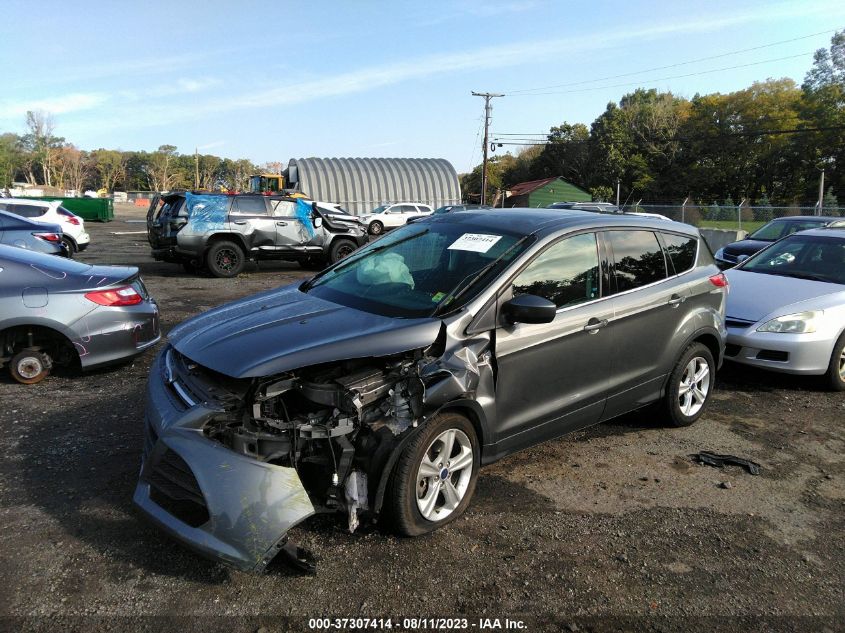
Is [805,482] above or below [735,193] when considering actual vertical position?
below

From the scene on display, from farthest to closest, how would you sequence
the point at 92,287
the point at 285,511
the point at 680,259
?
the point at 92,287
the point at 680,259
the point at 285,511

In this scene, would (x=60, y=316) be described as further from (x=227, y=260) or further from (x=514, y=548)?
(x=227, y=260)

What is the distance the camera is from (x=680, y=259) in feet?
16.3

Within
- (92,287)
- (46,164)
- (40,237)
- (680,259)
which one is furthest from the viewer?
(46,164)

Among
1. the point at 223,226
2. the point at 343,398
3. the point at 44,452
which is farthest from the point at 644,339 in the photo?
the point at 223,226

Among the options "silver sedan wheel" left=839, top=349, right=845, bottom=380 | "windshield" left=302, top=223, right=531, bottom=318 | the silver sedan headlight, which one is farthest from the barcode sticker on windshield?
"silver sedan wheel" left=839, top=349, right=845, bottom=380

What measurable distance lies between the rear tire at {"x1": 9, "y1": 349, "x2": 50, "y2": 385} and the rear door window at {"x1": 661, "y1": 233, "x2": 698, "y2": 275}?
18.2ft

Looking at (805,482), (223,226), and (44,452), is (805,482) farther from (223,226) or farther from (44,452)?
(223,226)

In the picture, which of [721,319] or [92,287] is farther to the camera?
[92,287]

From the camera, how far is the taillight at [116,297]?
5.63 meters

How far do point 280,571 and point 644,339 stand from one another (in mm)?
2909

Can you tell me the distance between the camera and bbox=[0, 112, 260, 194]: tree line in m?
98.9

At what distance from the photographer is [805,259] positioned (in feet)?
23.5

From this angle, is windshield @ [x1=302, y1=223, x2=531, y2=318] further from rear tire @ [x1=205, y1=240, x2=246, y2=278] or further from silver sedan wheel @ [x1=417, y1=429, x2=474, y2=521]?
rear tire @ [x1=205, y1=240, x2=246, y2=278]
